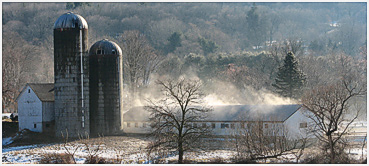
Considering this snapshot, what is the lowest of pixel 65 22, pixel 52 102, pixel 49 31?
pixel 52 102

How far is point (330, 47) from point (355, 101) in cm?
5660

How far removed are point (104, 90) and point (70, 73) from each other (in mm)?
3506

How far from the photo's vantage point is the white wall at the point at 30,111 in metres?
49.6

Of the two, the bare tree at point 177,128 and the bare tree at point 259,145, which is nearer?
the bare tree at point 259,145

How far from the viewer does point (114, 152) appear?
41.3 metres

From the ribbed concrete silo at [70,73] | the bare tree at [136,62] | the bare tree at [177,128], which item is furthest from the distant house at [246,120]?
the bare tree at [136,62]

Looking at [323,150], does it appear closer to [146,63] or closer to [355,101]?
[355,101]

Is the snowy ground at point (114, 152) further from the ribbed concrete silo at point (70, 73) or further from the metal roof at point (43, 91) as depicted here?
the metal roof at point (43, 91)

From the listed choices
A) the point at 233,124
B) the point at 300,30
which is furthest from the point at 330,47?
the point at 233,124

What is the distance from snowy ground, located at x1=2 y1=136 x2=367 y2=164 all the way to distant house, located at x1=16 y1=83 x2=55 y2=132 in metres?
2.95

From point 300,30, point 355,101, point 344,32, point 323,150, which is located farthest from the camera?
point 300,30

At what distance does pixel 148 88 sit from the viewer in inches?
3231

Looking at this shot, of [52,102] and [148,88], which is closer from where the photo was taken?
[52,102]

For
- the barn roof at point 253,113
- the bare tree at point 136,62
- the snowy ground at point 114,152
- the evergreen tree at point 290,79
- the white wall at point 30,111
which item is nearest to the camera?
the snowy ground at point 114,152
